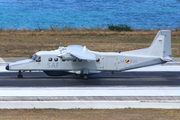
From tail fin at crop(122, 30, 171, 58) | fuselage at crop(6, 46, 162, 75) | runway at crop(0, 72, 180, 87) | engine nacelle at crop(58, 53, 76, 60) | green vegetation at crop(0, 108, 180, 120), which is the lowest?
green vegetation at crop(0, 108, 180, 120)

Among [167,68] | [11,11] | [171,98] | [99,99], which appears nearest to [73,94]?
[99,99]

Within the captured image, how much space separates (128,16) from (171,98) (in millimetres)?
80739

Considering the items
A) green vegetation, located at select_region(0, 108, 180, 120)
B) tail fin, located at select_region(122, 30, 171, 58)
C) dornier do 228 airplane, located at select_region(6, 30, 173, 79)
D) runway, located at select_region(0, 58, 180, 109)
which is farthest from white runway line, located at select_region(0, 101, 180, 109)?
tail fin, located at select_region(122, 30, 171, 58)

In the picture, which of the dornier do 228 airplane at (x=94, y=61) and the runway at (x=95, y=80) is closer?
the runway at (x=95, y=80)

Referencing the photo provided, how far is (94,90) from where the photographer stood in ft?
72.1

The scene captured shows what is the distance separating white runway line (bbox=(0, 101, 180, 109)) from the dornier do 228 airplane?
A: 20.8ft

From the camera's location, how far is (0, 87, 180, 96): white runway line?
20.9 metres

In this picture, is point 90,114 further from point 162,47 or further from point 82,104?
point 162,47

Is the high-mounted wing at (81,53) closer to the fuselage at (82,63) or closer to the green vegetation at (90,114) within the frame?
the fuselage at (82,63)

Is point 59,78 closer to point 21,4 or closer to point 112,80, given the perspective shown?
point 112,80

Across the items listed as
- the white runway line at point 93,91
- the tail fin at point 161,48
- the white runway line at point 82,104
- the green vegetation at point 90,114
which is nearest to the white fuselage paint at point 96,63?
the tail fin at point 161,48

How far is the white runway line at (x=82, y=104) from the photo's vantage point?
1773cm

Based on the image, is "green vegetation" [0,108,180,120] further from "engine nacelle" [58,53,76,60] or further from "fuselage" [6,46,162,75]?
"fuselage" [6,46,162,75]

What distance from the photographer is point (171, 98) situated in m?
20.2
